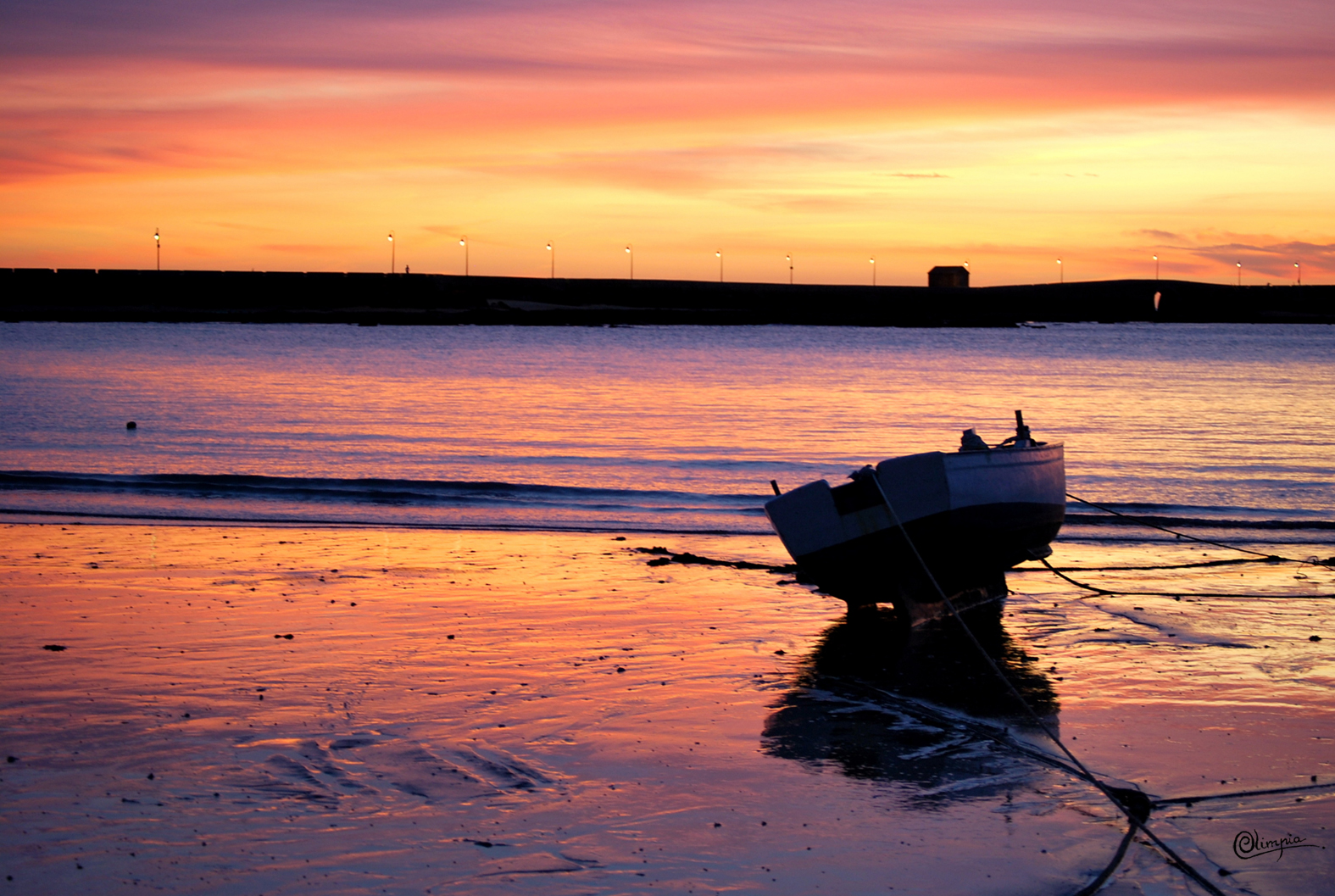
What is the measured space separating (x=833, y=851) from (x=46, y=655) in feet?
21.4

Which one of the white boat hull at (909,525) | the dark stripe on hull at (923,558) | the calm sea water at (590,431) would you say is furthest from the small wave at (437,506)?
the white boat hull at (909,525)

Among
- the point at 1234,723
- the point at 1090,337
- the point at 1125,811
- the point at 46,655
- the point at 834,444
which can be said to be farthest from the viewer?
the point at 1090,337

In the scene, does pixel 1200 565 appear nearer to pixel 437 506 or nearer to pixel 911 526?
pixel 911 526

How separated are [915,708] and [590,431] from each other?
80.8 ft

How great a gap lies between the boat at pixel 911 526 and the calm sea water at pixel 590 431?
21.7ft

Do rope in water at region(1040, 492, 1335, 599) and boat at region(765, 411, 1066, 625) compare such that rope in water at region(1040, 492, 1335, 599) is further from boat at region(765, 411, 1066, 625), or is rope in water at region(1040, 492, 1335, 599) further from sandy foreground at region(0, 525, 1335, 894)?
boat at region(765, 411, 1066, 625)

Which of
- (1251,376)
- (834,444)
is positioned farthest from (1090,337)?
(834,444)

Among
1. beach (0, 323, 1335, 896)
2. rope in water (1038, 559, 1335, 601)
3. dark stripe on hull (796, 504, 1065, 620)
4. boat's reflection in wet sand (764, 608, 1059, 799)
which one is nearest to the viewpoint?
beach (0, 323, 1335, 896)

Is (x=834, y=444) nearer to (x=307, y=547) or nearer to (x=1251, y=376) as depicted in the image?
(x=307, y=547)

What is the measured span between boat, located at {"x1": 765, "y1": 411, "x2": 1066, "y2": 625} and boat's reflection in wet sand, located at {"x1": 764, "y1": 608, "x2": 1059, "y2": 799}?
43 cm

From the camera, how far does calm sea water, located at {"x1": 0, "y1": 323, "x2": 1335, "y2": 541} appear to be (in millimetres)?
20438

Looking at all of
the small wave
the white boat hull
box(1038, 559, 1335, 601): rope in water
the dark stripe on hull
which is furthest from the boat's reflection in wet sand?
the small wave

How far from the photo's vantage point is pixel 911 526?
432 inches

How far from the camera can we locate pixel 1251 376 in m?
67.1
